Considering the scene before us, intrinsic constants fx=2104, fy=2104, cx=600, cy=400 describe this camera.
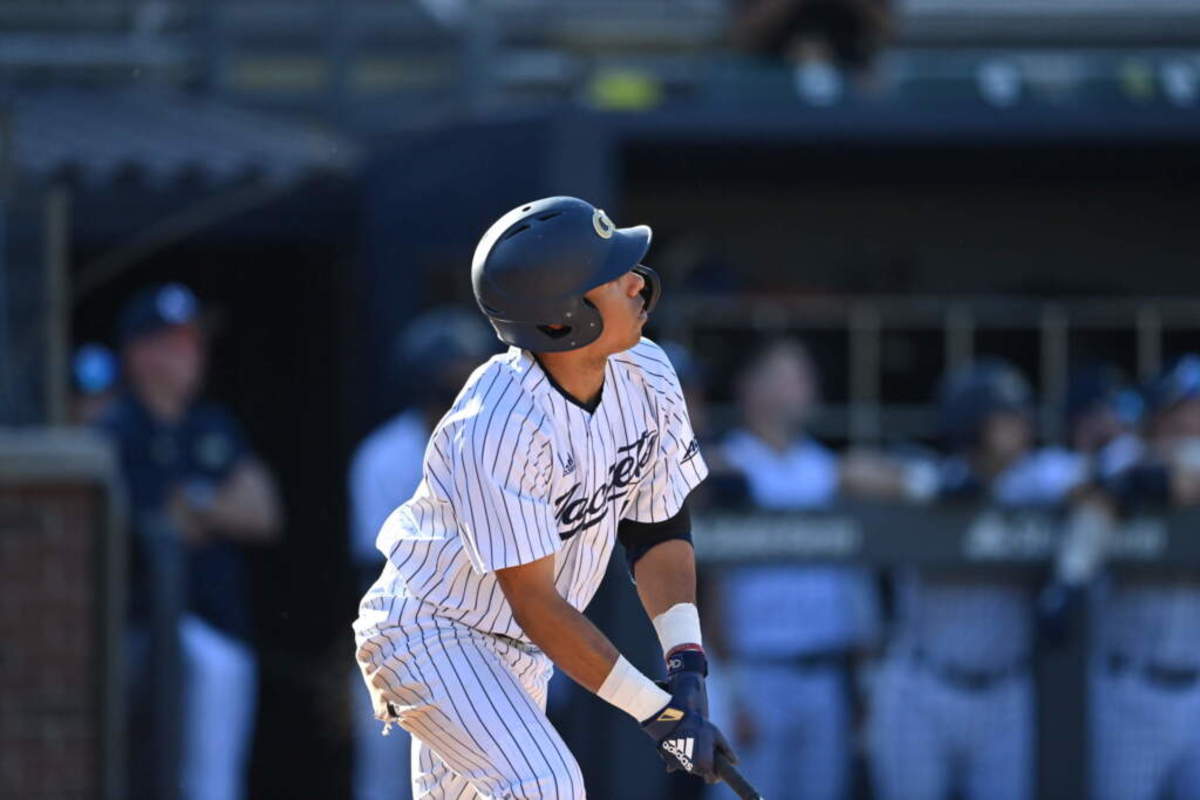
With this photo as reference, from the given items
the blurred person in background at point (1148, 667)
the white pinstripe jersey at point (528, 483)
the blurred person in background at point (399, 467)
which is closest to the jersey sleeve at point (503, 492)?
the white pinstripe jersey at point (528, 483)

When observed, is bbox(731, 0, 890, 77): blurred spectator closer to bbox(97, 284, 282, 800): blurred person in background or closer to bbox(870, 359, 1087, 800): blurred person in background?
bbox(870, 359, 1087, 800): blurred person in background

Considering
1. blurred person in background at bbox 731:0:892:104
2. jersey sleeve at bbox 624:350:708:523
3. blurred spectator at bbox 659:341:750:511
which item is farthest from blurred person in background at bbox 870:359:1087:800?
jersey sleeve at bbox 624:350:708:523

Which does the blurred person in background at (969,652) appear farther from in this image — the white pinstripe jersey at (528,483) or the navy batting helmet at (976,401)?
the white pinstripe jersey at (528,483)

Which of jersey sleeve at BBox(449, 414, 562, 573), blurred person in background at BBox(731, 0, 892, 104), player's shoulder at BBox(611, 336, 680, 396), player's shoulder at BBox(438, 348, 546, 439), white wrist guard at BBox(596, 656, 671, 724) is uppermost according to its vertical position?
blurred person in background at BBox(731, 0, 892, 104)

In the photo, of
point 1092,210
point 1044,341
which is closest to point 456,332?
point 1044,341

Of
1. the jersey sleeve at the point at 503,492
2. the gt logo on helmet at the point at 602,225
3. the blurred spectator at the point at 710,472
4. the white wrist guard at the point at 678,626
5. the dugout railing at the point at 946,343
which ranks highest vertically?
the dugout railing at the point at 946,343

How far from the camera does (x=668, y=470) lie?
392 cm

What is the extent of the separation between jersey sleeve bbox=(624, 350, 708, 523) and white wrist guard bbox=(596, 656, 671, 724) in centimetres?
43

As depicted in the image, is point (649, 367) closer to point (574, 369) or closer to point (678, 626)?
point (574, 369)

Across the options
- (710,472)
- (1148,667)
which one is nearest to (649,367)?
(710,472)

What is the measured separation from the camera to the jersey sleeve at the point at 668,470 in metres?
3.89

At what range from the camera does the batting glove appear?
3463 mm

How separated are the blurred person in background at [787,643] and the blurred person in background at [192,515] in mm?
1495

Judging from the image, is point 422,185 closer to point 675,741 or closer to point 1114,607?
point 1114,607
